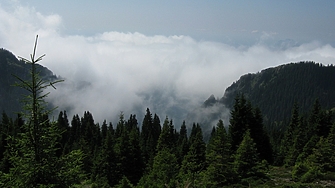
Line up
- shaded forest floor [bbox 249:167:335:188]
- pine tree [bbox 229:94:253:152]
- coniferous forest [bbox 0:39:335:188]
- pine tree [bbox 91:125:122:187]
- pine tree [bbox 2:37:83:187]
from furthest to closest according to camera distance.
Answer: pine tree [bbox 91:125:122:187], pine tree [bbox 229:94:253:152], shaded forest floor [bbox 249:167:335:188], coniferous forest [bbox 0:39:335:188], pine tree [bbox 2:37:83:187]

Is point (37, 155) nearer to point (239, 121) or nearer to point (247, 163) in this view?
point (247, 163)

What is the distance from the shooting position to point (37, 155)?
38.1 feet

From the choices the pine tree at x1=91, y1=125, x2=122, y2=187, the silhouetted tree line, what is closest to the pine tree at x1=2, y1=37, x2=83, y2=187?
the silhouetted tree line

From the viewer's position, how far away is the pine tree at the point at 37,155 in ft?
36.7

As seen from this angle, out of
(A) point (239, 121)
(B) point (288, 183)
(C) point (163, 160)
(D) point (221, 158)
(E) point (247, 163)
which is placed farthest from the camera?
(A) point (239, 121)

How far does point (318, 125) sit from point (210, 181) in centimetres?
2968

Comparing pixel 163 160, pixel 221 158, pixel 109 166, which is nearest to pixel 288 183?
pixel 221 158

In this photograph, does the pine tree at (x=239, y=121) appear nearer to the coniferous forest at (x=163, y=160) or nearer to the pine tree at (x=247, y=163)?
the coniferous forest at (x=163, y=160)

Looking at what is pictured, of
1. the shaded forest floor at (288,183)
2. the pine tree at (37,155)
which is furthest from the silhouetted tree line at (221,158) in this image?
the shaded forest floor at (288,183)

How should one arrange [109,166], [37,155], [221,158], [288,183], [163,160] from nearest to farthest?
[37,155]
[288,183]
[221,158]
[163,160]
[109,166]

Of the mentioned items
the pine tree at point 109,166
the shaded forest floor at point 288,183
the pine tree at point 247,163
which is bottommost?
the pine tree at point 109,166

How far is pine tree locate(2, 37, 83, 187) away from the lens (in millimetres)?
11180

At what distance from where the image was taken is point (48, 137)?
11.8 meters

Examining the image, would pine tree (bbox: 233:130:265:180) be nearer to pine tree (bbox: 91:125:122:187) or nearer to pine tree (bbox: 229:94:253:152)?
pine tree (bbox: 229:94:253:152)
